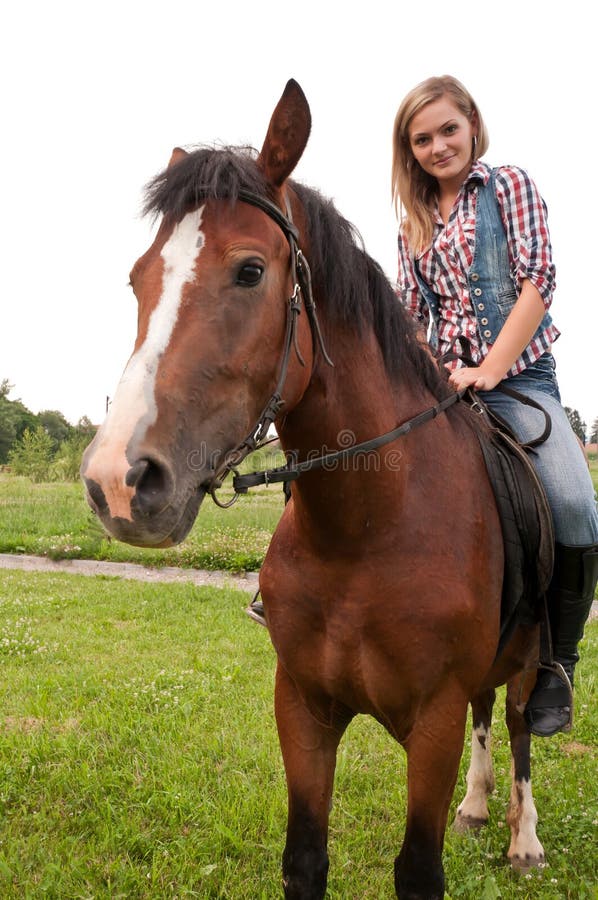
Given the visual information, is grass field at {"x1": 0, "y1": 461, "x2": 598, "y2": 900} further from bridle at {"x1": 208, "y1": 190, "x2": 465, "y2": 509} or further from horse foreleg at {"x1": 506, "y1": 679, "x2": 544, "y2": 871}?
bridle at {"x1": 208, "y1": 190, "x2": 465, "y2": 509}

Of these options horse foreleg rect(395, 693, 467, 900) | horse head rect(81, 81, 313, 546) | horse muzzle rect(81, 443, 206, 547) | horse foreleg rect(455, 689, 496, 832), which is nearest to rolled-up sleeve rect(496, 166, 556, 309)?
horse head rect(81, 81, 313, 546)

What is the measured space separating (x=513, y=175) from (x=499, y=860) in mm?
3379

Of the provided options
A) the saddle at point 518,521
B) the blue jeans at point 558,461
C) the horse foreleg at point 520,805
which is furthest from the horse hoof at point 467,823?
the blue jeans at point 558,461

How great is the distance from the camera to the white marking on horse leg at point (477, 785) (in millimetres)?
3660

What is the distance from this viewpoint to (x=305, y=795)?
2416 millimetres

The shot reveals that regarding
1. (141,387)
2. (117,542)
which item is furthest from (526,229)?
(117,542)

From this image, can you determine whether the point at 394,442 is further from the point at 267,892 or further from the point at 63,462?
the point at 63,462

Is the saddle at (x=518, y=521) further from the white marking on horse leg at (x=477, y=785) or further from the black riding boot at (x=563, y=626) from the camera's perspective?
the white marking on horse leg at (x=477, y=785)

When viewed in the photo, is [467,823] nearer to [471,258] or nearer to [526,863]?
[526,863]

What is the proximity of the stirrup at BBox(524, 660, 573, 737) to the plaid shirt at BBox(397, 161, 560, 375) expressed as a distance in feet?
4.31

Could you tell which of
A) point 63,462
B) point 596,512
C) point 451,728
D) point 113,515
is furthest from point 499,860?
point 63,462

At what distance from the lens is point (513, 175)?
282cm

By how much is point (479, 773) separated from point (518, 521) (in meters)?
1.99

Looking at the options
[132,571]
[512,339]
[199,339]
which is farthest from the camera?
[132,571]
